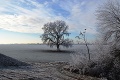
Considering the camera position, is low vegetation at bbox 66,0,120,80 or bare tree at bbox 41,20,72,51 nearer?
low vegetation at bbox 66,0,120,80

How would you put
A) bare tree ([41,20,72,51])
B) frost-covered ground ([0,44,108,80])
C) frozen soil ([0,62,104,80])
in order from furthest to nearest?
bare tree ([41,20,72,51])
frost-covered ground ([0,44,108,80])
frozen soil ([0,62,104,80])

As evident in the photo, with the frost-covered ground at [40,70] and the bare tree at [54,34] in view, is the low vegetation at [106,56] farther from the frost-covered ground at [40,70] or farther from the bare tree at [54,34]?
the bare tree at [54,34]

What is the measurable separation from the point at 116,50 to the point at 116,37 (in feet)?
5.70

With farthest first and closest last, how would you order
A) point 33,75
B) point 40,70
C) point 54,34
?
point 54,34
point 40,70
point 33,75

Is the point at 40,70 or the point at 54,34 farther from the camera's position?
the point at 54,34

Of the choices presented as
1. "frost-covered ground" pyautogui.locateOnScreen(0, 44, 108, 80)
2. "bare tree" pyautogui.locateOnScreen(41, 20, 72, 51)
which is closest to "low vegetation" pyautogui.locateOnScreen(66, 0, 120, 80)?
"frost-covered ground" pyautogui.locateOnScreen(0, 44, 108, 80)

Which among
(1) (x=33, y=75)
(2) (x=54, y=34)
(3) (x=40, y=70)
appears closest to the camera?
(1) (x=33, y=75)

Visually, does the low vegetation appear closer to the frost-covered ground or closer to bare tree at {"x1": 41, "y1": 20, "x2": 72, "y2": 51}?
the frost-covered ground

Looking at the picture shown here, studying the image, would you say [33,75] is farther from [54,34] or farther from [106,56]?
[54,34]

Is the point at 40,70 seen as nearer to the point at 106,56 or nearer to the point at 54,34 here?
the point at 106,56

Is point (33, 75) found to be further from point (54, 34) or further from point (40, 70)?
point (54, 34)

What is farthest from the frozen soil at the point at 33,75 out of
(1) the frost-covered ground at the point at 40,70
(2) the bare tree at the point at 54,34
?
(2) the bare tree at the point at 54,34

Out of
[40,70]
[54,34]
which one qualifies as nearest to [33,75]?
[40,70]

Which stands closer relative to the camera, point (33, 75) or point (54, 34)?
point (33, 75)
